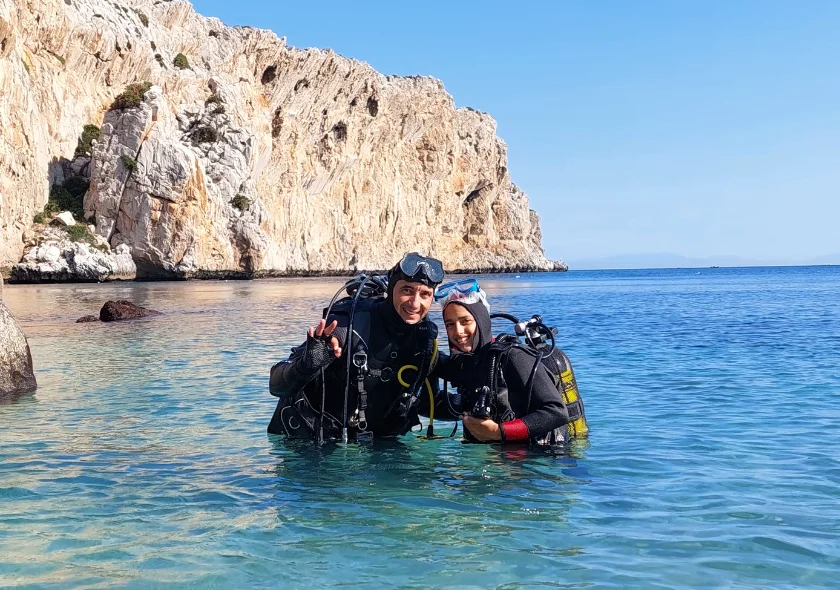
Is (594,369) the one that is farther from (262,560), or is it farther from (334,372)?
(262,560)

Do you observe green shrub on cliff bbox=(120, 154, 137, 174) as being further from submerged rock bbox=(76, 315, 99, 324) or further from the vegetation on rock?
submerged rock bbox=(76, 315, 99, 324)

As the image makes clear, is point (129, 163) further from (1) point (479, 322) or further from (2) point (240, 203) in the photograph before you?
(1) point (479, 322)

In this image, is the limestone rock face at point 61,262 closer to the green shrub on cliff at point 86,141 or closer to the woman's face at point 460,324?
the green shrub on cliff at point 86,141

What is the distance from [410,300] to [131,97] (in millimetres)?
49814

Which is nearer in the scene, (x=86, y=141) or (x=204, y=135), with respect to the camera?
(x=86, y=141)

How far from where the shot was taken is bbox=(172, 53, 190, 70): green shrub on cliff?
58.3 m

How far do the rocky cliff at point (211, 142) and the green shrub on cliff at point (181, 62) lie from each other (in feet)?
0.34

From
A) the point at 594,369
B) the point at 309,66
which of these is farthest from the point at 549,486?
the point at 309,66

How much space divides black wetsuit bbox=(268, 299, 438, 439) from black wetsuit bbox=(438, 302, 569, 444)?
31cm

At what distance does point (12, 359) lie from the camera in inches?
344

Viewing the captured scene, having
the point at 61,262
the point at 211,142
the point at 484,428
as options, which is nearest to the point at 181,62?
the point at 211,142

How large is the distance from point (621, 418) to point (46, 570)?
17.1 ft

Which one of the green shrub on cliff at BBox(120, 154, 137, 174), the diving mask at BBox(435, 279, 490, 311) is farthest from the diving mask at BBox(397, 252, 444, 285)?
the green shrub on cliff at BBox(120, 154, 137, 174)

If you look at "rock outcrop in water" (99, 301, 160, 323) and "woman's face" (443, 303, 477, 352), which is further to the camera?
"rock outcrop in water" (99, 301, 160, 323)
